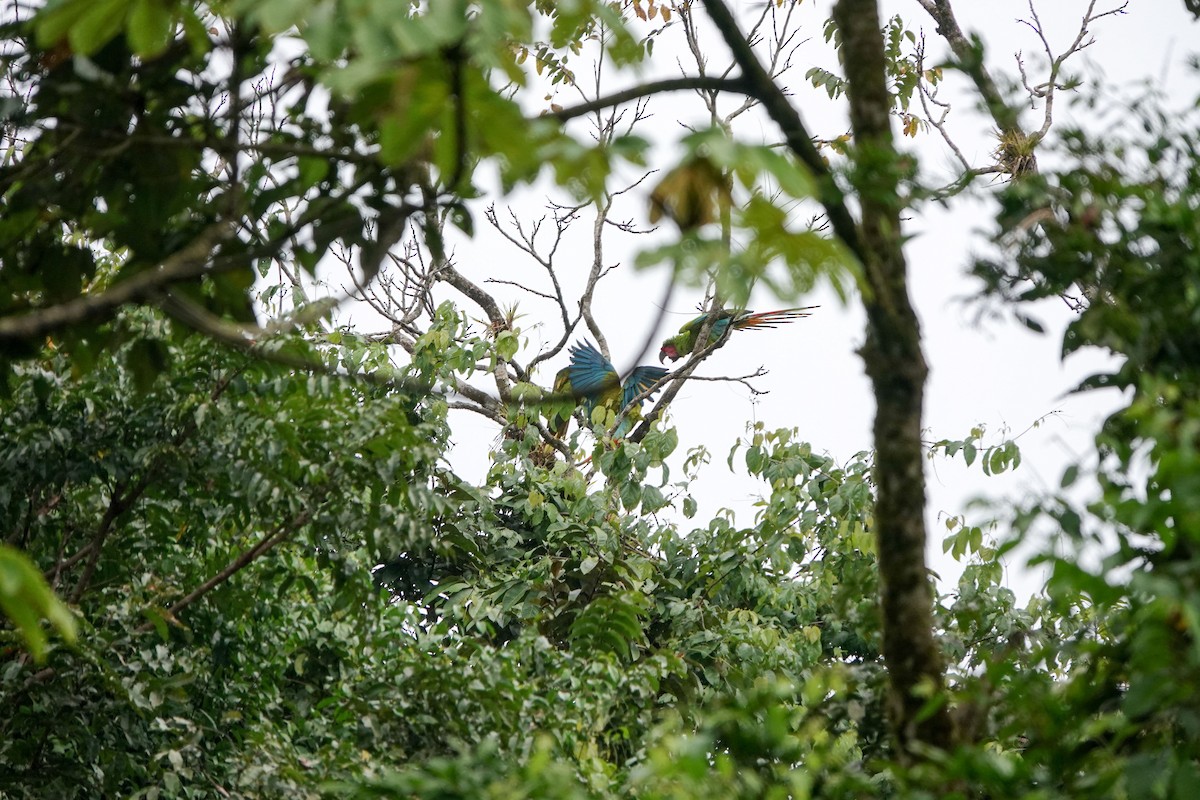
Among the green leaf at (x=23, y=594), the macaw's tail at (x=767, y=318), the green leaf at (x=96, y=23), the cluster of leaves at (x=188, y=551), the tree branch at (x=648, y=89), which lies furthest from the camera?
the macaw's tail at (x=767, y=318)

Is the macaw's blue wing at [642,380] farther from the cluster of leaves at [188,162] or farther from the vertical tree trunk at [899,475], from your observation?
the vertical tree trunk at [899,475]

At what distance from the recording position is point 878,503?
1.57 m

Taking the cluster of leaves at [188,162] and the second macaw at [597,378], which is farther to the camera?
the second macaw at [597,378]

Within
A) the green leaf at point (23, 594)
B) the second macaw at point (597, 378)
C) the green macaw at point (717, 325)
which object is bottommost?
the green leaf at point (23, 594)

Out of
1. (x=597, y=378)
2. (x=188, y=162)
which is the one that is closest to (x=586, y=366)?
(x=597, y=378)

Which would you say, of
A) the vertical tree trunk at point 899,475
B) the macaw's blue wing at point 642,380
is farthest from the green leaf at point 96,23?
the macaw's blue wing at point 642,380

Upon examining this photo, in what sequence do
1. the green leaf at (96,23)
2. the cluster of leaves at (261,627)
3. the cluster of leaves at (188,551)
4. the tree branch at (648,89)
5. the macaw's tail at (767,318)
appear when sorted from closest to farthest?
1. the green leaf at (96,23)
2. the tree branch at (648,89)
3. the cluster of leaves at (261,627)
4. the cluster of leaves at (188,551)
5. the macaw's tail at (767,318)

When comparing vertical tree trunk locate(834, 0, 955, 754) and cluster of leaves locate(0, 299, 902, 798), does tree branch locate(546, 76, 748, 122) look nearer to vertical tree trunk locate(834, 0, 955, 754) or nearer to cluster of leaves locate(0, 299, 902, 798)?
vertical tree trunk locate(834, 0, 955, 754)

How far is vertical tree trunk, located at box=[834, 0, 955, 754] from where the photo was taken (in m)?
1.53

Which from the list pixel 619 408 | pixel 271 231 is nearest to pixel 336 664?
pixel 271 231

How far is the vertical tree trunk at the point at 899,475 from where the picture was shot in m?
1.53

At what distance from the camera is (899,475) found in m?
1.55

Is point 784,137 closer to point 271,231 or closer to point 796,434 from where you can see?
point 271,231

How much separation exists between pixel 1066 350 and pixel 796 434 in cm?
315
